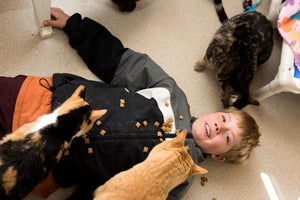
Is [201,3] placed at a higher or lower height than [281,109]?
higher

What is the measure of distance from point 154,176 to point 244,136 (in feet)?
1.58

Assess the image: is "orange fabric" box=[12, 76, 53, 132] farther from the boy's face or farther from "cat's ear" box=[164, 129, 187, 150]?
the boy's face

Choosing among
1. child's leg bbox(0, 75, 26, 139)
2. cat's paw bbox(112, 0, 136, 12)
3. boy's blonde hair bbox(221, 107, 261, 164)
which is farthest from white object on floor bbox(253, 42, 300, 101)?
child's leg bbox(0, 75, 26, 139)

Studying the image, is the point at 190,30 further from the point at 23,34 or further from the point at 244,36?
the point at 23,34

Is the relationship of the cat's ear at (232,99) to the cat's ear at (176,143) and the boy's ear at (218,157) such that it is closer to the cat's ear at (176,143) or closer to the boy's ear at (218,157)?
the boy's ear at (218,157)

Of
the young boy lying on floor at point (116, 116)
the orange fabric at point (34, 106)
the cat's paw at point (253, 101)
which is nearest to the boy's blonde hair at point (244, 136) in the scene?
the young boy lying on floor at point (116, 116)

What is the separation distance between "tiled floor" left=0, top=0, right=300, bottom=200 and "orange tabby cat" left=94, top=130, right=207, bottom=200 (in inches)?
16.5

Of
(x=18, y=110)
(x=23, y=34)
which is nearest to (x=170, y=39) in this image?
(x=23, y=34)

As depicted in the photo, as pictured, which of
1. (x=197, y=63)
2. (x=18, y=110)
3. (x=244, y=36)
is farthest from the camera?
(x=197, y=63)

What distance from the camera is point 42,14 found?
143 centimetres

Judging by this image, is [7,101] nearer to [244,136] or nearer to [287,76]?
[244,136]

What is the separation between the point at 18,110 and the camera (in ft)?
3.85

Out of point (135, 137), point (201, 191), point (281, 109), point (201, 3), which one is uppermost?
point (201, 3)

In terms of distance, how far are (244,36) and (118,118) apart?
0.67 meters
